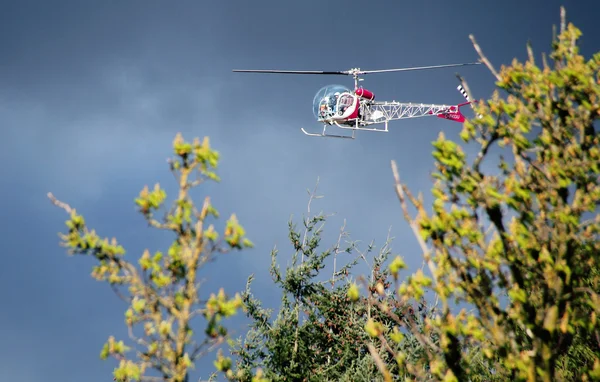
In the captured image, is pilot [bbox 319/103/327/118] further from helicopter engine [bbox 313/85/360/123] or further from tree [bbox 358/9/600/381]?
tree [bbox 358/9/600/381]

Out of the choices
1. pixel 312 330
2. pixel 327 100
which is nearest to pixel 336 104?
pixel 327 100

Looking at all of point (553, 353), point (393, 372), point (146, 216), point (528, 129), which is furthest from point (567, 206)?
point (393, 372)

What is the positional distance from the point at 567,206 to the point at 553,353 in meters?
1.23

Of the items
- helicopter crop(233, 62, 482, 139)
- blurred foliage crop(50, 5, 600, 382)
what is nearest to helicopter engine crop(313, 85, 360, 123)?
helicopter crop(233, 62, 482, 139)

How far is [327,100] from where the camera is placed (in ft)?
89.1

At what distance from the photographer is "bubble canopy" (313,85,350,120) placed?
2695 centimetres

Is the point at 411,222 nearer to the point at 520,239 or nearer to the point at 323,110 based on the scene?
the point at 520,239

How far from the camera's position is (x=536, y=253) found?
519 centimetres

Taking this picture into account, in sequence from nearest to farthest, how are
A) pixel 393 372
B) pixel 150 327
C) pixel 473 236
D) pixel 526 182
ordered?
1. pixel 150 327
2. pixel 473 236
3. pixel 526 182
4. pixel 393 372

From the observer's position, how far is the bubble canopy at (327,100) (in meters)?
27.0

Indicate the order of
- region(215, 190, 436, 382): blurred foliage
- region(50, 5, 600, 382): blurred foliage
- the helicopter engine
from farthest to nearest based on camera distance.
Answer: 1. the helicopter engine
2. region(215, 190, 436, 382): blurred foliage
3. region(50, 5, 600, 382): blurred foliage

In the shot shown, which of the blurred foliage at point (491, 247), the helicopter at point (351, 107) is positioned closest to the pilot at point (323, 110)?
the helicopter at point (351, 107)

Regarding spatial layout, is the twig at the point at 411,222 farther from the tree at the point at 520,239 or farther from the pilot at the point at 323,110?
the pilot at the point at 323,110

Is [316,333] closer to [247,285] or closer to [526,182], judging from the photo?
[247,285]
